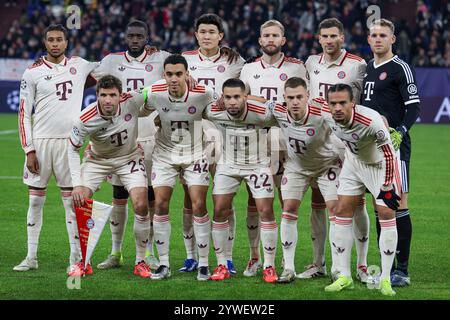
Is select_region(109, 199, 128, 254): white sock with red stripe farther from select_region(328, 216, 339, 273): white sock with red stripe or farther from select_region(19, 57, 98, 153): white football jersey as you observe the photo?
select_region(328, 216, 339, 273): white sock with red stripe

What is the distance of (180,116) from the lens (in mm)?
9031

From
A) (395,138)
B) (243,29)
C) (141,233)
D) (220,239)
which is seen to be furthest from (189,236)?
(243,29)

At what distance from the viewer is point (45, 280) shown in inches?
342

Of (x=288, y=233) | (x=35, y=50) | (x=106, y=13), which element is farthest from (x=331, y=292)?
(x=106, y=13)

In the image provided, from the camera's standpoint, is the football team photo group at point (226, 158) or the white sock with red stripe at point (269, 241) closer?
the football team photo group at point (226, 158)

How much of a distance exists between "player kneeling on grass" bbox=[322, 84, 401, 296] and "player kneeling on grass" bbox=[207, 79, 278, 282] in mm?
673

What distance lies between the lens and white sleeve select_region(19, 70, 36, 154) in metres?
9.38

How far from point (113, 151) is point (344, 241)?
8.15 feet

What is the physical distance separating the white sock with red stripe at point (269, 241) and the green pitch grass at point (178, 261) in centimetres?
22

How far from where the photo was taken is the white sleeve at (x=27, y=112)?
938 cm

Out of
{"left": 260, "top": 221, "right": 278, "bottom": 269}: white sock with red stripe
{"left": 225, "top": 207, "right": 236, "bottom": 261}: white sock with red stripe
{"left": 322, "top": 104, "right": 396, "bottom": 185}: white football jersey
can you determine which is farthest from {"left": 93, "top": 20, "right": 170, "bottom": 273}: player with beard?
{"left": 322, "top": 104, "right": 396, "bottom": 185}: white football jersey

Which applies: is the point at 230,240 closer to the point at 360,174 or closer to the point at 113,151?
the point at 113,151

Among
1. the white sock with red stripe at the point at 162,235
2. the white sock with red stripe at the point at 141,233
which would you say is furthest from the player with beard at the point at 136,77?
the white sock with red stripe at the point at 162,235

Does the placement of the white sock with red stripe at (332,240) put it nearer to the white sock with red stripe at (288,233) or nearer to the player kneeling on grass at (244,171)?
the white sock with red stripe at (288,233)
